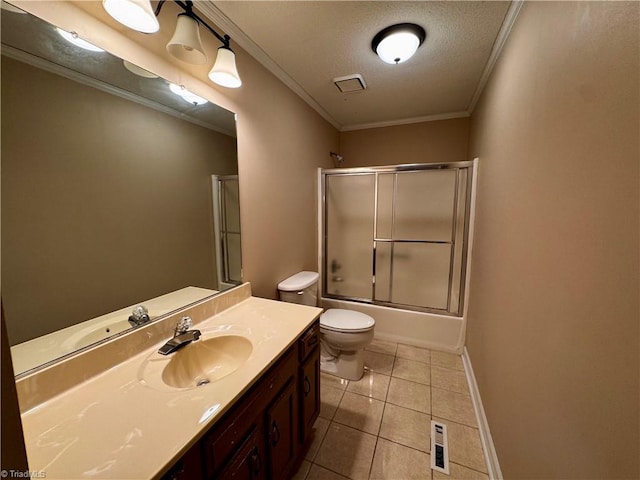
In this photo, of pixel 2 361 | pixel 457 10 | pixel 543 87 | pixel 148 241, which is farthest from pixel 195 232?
pixel 457 10

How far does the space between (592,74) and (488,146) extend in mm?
1310

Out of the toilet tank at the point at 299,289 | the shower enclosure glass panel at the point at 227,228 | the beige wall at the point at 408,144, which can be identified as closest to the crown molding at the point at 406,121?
the beige wall at the point at 408,144

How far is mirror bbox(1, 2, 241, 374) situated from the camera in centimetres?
78

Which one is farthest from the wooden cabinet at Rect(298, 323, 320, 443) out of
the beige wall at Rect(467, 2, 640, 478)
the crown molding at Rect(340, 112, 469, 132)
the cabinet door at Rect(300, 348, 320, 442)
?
the crown molding at Rect(340, 112, 469, 132)

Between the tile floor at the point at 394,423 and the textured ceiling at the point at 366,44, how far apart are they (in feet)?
7.96

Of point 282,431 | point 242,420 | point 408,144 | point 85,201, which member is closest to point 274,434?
point 282,431

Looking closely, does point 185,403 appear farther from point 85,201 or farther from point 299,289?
point 299,289

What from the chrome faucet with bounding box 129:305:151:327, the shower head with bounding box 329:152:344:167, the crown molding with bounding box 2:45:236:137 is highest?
the shower head with bounding box 329:152:344:167

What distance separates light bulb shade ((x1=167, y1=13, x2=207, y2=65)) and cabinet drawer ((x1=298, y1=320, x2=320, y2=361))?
1.42 meters

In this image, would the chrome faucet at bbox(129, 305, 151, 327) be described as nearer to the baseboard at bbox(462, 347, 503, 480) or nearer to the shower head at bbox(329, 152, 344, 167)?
the baseboard at bbox(462, 347, 503, 480)

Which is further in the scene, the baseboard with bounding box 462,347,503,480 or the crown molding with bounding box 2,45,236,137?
the baseboard with bounding box 462,347,503,480

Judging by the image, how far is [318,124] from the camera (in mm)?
2662

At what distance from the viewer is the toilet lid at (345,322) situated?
Result: 1.92 meters

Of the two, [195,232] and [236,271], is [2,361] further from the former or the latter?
[236,271]
